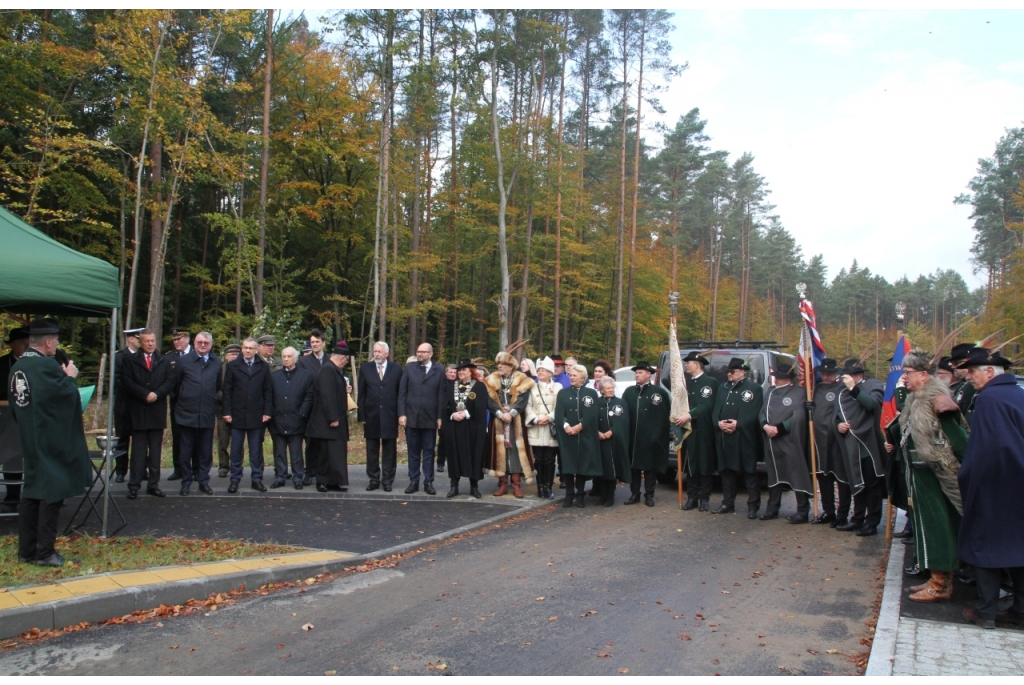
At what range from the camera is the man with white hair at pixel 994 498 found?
212 inches

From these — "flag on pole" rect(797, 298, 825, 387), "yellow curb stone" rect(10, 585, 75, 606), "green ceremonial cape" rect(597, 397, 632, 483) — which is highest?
"flag on pole" rect(797, 298, 825, 387)

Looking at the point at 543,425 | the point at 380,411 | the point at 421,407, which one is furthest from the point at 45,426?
the point at 543,425

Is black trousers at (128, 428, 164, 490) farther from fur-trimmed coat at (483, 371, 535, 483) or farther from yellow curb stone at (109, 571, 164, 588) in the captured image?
fur-trimmed coat at (483, 371, 535, 483)

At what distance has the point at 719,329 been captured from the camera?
5638 centimetres

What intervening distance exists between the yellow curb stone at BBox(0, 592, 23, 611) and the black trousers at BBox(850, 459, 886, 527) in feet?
27.9

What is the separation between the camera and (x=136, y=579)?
5898mm

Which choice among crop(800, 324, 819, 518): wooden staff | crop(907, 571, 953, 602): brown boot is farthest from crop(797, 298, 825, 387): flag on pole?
crop(907, 571, 953, 602): brown boot

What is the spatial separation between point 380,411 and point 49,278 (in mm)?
4831

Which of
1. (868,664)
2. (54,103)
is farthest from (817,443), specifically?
(54,103)

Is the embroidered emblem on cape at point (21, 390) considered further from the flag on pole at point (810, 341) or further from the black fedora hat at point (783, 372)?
the flag on pole at point (810, 341)

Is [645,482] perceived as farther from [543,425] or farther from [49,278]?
[49,278]

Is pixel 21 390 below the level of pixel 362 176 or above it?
below

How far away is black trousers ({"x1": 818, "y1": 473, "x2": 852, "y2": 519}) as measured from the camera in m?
9.23

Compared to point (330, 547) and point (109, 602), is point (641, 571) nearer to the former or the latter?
point (330, 547)
